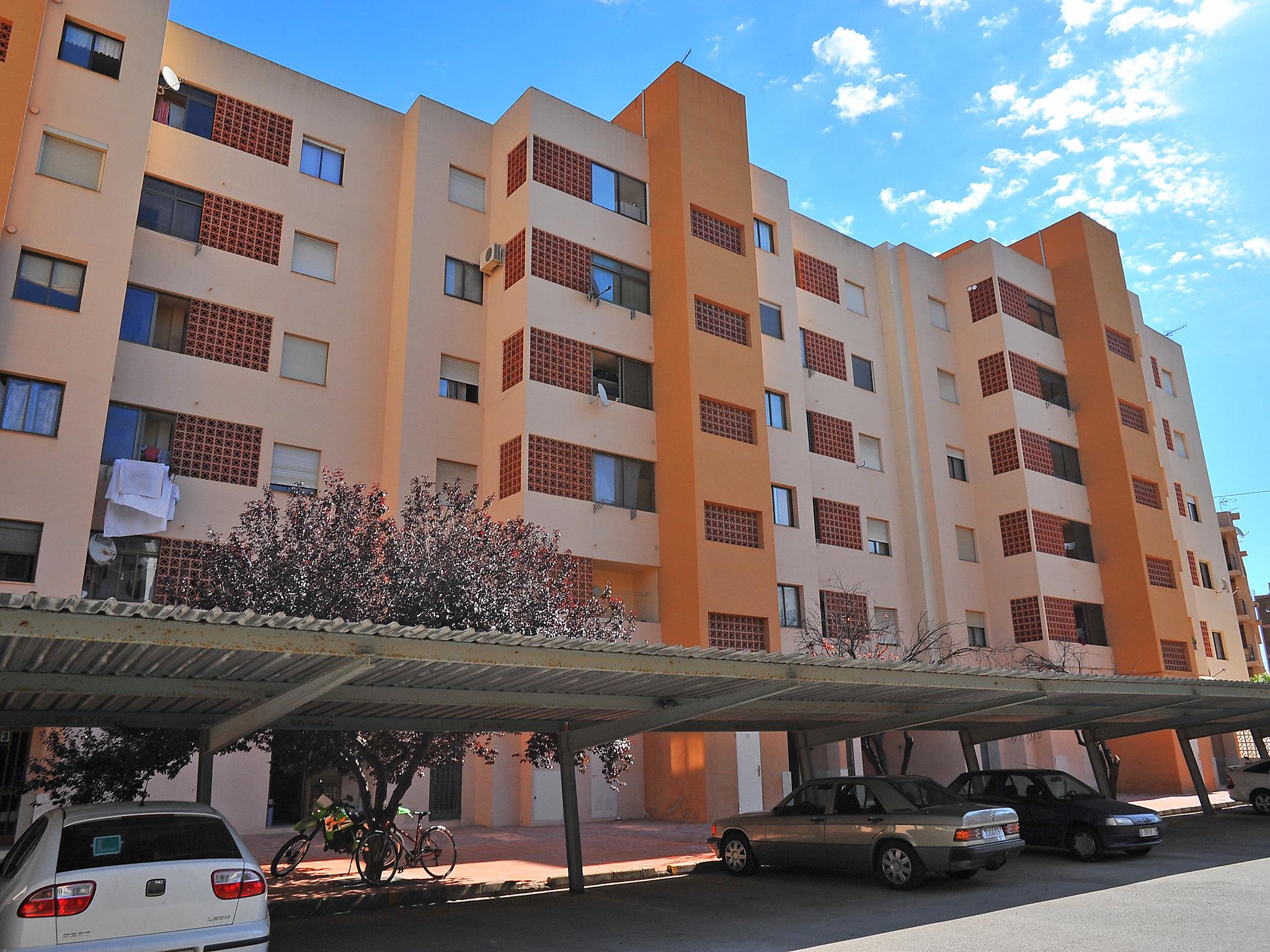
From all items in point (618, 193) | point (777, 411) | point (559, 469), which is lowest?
point (559, 469)

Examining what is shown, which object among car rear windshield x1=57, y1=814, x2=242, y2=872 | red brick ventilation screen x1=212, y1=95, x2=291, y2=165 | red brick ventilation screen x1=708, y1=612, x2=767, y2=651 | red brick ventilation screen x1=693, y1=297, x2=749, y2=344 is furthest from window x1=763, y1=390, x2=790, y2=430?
car rear windshield x1=57, y1=814, x2=242, y2=872

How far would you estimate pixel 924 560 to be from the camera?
31.7 m

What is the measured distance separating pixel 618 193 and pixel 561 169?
6.63ft

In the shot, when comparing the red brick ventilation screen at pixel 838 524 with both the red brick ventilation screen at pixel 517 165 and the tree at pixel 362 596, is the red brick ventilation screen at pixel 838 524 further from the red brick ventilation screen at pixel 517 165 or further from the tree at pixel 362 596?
the tree at pixel 362 596

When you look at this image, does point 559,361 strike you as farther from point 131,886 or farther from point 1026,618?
point 131,886

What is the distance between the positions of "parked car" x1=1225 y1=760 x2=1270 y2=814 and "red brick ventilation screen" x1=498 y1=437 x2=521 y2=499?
18327mm

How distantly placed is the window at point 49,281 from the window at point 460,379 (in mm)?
8059

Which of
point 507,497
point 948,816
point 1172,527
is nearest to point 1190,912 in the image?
point 948,816

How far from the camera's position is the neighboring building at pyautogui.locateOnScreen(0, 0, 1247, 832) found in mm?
19422

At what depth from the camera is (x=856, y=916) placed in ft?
34.3

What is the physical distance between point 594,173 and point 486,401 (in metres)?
7.29

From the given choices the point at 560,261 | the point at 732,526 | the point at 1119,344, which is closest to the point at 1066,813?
the point at 732,526

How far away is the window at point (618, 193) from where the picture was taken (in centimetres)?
2678

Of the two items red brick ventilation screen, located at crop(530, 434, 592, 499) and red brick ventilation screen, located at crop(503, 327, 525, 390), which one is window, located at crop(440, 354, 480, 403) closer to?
red brick ventilation screen, located at crop(503, 327, 525, 390)
